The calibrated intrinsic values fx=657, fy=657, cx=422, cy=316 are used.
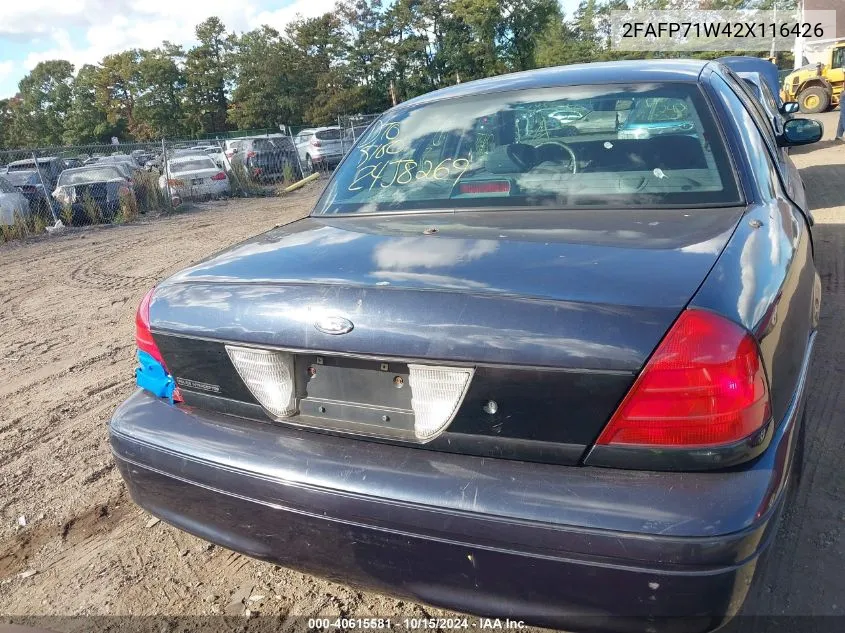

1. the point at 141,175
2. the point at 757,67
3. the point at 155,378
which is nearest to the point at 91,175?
the point at 141,175

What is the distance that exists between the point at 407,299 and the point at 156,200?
15.8 meters

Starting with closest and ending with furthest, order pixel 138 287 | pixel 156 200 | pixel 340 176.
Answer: pixel 340 176 → pixel 138 287 → pixel 156 200

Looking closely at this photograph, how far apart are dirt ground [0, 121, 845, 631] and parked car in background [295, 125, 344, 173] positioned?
739 inches

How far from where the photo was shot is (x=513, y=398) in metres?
1.59

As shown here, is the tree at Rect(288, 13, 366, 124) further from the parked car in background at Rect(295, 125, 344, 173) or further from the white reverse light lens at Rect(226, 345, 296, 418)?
the white reverse light lens at Rect(226, 345, 296, 418)

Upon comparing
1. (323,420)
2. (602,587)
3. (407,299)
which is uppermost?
(407,299)

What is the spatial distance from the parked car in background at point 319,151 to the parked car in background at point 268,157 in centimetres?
164

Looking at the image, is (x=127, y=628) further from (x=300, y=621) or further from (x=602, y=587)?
(x=602, y=587)

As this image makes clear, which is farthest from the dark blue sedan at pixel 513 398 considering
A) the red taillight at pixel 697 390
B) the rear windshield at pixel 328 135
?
the rear windshield at pixel 328 135

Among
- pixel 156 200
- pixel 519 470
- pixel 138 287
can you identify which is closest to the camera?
pixel 519 470

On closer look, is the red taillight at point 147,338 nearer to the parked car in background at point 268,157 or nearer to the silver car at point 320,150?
the parked car in background at point 268,157

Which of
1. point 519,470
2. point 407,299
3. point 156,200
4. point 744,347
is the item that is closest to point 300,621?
point 519,470

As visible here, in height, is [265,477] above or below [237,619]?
above

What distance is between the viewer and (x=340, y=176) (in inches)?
124
